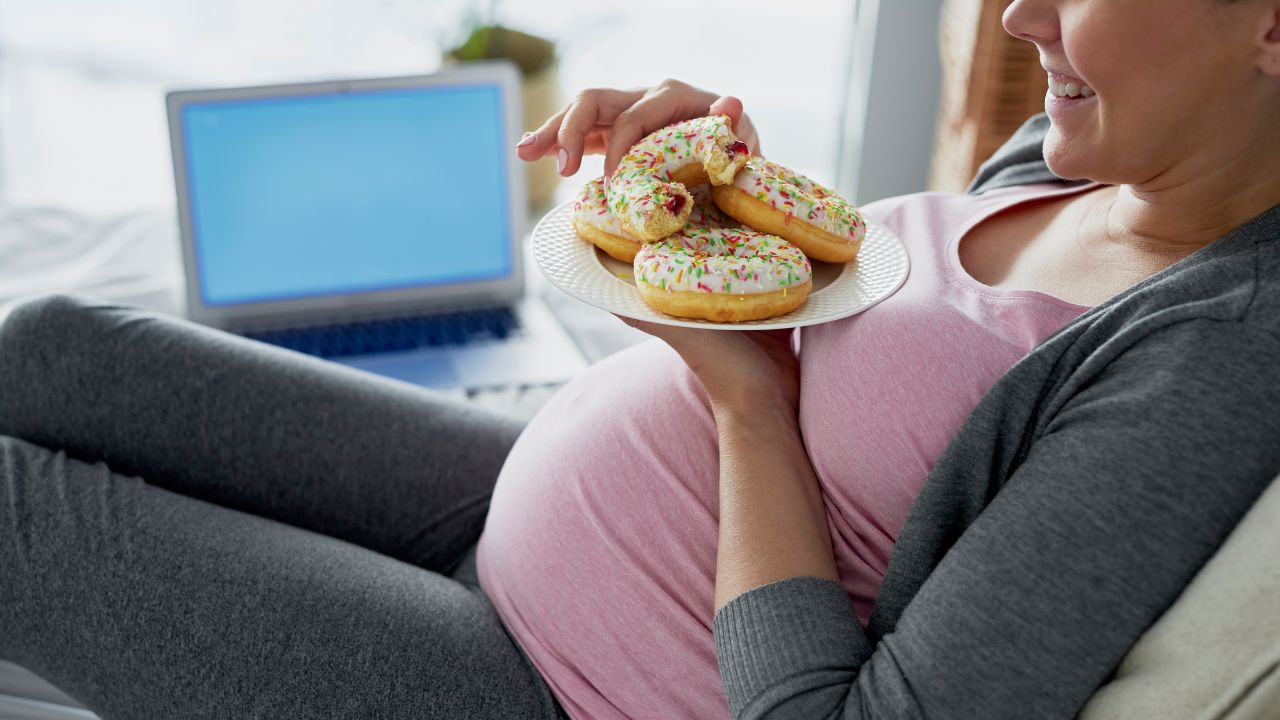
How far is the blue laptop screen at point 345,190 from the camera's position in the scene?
1.71 meters

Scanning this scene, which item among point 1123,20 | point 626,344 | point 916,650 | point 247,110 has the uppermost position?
point 1123,20

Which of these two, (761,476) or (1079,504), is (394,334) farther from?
A: (1079,504)

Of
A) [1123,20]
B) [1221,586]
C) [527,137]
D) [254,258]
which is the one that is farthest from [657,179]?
[254,258]

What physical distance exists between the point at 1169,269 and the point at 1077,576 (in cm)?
26

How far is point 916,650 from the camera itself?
0.72m

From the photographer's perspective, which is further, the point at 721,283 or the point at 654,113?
the point at 654,113

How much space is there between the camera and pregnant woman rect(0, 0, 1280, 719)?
0.69 m

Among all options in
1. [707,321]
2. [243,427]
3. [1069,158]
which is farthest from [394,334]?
[1069,158]

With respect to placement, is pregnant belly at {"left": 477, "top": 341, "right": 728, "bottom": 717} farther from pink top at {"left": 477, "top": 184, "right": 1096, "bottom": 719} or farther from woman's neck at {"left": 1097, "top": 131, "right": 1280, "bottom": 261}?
woman's neck at {"left": 1097, "top": 131, "right": 1280, "bottom": 261}

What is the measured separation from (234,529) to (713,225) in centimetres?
55

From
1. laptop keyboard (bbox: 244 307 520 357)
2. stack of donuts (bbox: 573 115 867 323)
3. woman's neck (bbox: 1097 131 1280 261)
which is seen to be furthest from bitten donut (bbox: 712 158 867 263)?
laptop keyboard (bbox: 244 307 520 357)

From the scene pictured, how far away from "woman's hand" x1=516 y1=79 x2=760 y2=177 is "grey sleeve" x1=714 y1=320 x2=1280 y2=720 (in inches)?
20.4

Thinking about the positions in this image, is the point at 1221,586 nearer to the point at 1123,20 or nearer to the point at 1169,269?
the point at 1169,269

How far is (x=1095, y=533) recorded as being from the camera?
2.21 ft
